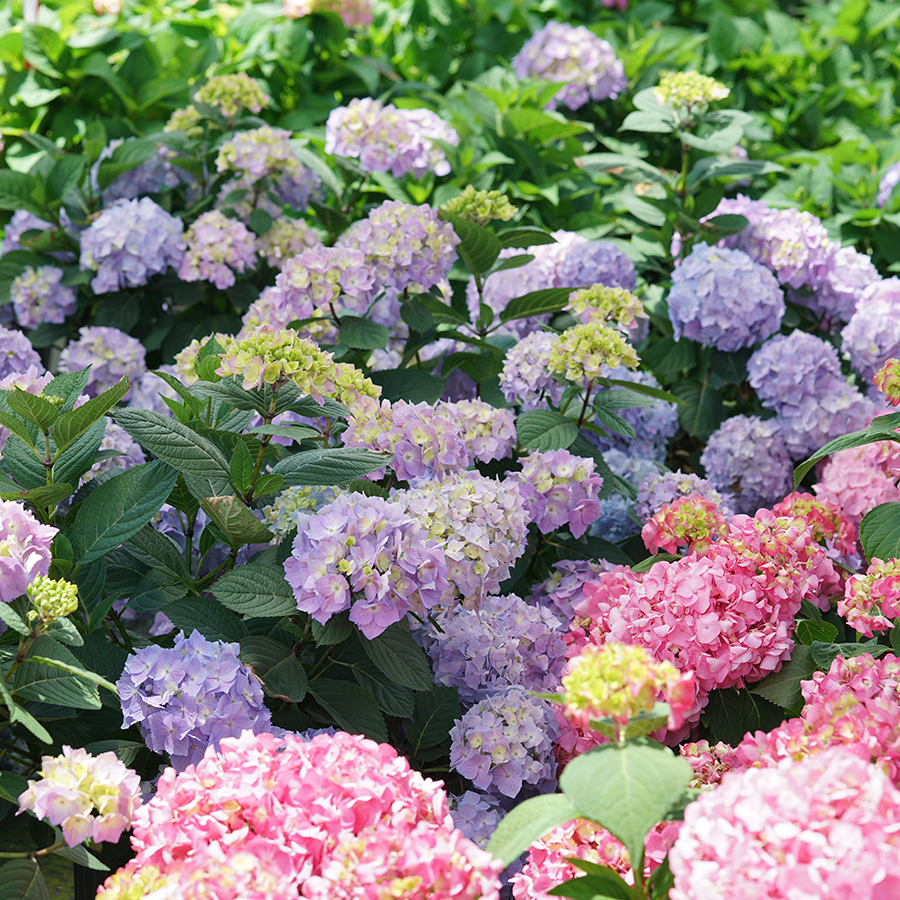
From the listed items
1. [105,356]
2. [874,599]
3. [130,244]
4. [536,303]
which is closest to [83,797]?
[874,599]

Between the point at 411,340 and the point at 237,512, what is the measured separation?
85 centimetres

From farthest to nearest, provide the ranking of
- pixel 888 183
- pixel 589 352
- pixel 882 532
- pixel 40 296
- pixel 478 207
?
pixel 888 183 → pixel 40 296 → pixel 478 207 → pixel 589 352 → pixel 882 532

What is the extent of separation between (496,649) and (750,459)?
0.99 meters

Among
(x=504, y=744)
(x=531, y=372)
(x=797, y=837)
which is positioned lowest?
(x=504, y=744)

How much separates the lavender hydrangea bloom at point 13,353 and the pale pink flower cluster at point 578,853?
4.12ft

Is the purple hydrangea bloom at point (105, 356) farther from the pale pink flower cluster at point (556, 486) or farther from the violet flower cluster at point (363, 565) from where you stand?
the violet flower cluster at point (363, 565)

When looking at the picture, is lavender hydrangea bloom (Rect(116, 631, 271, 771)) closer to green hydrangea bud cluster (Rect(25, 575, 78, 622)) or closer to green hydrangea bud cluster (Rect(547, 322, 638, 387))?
green hydrangea bud cluster (Rect(25, 575, 78, 622))

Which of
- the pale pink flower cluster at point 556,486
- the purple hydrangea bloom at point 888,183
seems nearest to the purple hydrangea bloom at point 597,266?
the pale pink flower cluster at point 556,486

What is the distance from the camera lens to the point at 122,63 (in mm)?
3025

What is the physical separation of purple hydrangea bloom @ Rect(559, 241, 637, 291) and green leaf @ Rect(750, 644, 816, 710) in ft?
3.61

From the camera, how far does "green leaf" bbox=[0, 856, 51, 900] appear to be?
113 cm

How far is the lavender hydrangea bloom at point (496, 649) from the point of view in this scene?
58.9 inches

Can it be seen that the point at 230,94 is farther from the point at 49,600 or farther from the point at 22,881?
the point at 22,881

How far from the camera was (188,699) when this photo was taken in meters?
1.27
